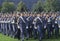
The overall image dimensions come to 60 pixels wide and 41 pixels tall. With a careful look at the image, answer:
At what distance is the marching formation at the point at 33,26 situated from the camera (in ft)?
63.1

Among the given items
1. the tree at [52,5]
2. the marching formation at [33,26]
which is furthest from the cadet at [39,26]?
the tree at [52,5]

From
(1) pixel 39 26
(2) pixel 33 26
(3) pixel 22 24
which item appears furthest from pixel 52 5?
(3) pixel 22 24

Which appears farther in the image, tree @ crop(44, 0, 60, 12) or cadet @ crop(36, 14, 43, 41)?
tree @ crop(44, 0, 60, 12)

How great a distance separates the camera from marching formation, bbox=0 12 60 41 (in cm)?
1922

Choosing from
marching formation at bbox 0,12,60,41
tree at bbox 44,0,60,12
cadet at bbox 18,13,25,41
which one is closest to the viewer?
cadet at bbox 18,13,25,41

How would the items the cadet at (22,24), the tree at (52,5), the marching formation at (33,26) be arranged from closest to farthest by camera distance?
1. the cadet at (22,24)
2. the marching formation at (33,26)
3. the tree at (52,5)

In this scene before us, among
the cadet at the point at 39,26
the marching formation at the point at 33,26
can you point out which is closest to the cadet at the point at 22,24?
the marching formation at the point at 33,26

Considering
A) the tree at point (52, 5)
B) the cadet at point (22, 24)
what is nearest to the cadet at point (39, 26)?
the cadet at point (22, 24)

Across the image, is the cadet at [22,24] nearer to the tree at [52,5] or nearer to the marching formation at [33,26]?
the marching formation at [33,26]

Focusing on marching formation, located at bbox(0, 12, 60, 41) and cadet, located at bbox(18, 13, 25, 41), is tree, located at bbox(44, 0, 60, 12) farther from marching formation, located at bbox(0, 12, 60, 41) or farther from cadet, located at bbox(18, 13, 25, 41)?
cadet, located at bbox(18, 13, 25, 41)

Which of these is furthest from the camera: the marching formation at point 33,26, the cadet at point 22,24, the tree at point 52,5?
the tree at point 52,5

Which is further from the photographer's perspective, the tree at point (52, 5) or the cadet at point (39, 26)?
the tree at point (52, 5)

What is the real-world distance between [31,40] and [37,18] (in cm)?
166

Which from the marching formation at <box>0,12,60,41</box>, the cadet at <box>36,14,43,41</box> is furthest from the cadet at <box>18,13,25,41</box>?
the cadet at <box>36,14,43,41</box>
